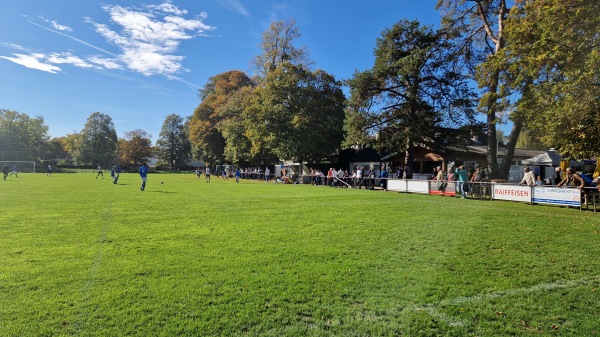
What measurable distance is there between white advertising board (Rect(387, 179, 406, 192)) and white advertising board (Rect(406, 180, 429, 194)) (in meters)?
0.34

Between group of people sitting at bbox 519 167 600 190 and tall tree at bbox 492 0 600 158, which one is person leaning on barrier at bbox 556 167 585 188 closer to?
group of people sitting at bbox 519 167 600 190

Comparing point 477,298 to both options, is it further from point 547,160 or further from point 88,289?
point 547,160

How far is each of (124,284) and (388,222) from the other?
25.1ft

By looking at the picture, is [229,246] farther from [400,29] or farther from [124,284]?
[400,29]

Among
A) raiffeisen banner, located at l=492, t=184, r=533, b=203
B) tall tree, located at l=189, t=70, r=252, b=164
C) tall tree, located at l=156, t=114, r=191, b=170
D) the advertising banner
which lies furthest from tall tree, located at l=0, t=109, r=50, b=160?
raiffeisen banner, located at l=492, t=184, r=533, b=203

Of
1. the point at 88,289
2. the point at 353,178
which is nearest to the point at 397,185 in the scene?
the point at 353,178

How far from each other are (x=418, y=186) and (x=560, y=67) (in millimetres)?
10549

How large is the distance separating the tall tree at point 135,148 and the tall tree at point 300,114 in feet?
225

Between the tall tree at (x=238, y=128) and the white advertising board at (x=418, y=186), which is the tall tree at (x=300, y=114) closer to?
the tall tree at (x=238, y=128)

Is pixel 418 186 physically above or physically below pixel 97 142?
below

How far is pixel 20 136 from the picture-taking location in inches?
3145

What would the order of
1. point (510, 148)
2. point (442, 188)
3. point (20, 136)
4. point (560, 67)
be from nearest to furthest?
point (560, 67) → point (442, 188) → point (510, 148) → point (20, 136)

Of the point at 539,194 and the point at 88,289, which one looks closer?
the point at 88,289

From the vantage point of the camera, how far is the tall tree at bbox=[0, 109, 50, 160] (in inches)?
2997
